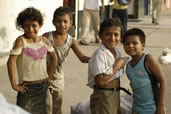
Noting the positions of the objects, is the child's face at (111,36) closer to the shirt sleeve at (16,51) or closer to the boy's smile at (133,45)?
the boy's smile at (133,45)

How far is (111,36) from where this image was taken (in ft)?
13.1

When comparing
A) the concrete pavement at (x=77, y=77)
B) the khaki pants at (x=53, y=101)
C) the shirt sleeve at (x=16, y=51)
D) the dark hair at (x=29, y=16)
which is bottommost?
the concrete pavement at (x=77, y=77)

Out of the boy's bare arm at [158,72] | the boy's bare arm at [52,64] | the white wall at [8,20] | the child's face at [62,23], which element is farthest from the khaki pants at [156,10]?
the boy's bare arm at [158,72]

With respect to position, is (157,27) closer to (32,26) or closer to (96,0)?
(96,0)

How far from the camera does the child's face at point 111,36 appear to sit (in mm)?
3979

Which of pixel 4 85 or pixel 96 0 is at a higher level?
pixel 96 0

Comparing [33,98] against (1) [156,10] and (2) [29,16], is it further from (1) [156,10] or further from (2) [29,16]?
(1) [156,10]

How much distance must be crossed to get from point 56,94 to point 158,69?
1.18 metres

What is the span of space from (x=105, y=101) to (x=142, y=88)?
0.33 meters

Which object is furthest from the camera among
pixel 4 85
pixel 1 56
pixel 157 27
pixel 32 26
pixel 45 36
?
pixel 157 27

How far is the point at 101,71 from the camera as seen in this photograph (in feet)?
12.7

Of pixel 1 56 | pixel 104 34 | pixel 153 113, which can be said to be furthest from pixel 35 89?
pixel 1 56

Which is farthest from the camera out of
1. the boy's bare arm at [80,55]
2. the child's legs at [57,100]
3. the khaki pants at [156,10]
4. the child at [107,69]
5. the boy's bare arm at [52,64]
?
the khaki pants at [156,10]

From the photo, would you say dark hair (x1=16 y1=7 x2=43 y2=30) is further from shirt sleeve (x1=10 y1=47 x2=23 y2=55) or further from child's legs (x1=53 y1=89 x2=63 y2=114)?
child's legs (x1=53 y1=89 x2=63 y2=114)
